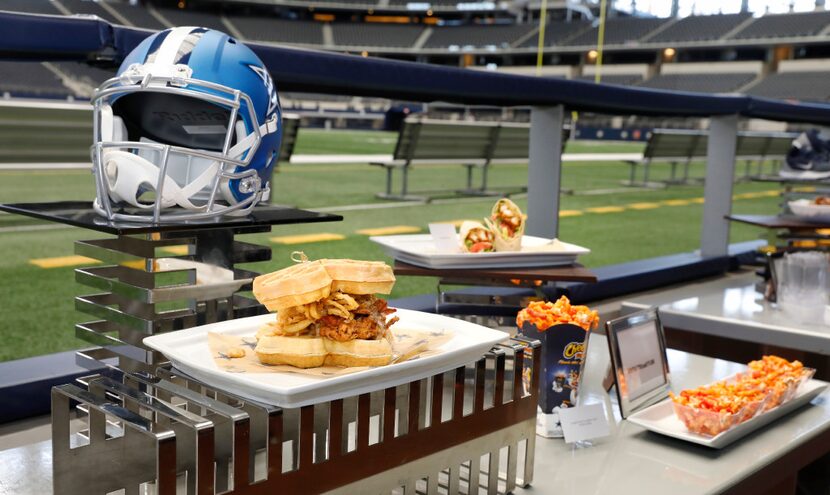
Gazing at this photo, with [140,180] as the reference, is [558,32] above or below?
above

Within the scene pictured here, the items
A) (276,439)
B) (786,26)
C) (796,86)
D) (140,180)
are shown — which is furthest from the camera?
(786,26)

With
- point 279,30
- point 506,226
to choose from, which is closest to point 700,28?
point 279,30

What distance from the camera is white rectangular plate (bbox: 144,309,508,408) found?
0.71 m

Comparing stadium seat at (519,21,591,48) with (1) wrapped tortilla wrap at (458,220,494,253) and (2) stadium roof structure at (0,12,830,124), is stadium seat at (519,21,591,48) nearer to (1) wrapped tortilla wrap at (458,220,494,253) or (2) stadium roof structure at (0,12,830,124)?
(2) stadium roof structure at (0,12,830,124)

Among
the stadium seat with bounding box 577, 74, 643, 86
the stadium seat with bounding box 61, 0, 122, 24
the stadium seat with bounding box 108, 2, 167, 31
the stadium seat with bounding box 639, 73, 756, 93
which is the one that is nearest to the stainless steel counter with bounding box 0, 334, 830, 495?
the stadium seat with bounding box 61, 0, 122, 24

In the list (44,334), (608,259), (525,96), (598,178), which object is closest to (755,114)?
(608,259)

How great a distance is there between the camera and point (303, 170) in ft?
30.6

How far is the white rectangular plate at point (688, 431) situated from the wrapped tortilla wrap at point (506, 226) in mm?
416

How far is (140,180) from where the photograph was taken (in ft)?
2.99

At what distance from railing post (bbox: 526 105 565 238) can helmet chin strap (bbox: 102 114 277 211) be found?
138 cm

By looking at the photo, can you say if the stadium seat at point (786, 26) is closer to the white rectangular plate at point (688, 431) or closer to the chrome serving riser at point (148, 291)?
the white rectangular plate at point (688, 431)

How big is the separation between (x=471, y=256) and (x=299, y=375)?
796 millimetres

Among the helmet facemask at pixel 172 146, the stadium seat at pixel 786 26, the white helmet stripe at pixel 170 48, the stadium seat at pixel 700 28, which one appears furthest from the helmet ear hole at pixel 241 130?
the stadium seat at pixel 700 28

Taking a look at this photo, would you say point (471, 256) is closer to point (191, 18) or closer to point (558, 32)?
point (191, 18)
